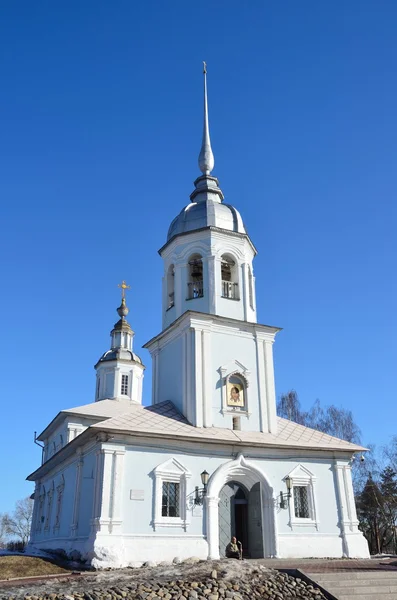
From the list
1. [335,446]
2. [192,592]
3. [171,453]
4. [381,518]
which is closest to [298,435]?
[335,446]

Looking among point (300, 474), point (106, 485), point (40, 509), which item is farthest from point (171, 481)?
point (40, 509)

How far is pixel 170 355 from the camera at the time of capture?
19.0m

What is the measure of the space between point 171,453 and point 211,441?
1.22 meters

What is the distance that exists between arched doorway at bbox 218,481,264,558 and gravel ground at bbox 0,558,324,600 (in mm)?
4646

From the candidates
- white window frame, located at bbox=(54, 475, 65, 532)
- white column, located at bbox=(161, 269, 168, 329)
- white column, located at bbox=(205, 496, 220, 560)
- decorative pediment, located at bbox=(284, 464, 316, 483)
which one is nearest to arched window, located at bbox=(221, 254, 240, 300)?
white column, located at bbox=(161, 269, 168, 329)

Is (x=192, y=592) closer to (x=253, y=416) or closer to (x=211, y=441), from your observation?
(x=211, y=441)

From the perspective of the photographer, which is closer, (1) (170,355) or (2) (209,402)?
(2) (209,402)

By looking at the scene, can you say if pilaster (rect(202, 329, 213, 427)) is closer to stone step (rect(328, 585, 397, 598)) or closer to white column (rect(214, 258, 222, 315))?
white column (rect(214, 258, 222, 315))

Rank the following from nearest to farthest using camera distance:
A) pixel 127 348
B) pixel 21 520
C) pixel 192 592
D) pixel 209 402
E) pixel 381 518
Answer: pixel 192 592 < pixel 209 402 < pixel 381 518 < pixel 127 348 < pixel 21 520

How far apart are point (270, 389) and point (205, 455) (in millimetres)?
3672

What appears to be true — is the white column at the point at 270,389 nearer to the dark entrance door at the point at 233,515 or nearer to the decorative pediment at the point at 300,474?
the decorative pediment at the point at 300,474

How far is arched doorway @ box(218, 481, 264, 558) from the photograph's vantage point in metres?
16.1

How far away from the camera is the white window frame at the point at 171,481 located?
48.5 ft

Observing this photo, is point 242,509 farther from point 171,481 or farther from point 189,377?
point 189,377
